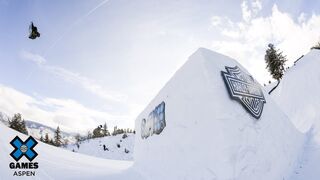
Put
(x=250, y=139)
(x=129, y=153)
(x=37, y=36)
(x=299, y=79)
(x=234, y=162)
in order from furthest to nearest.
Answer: (x=129, y=153) → (x=299, y=79) → (x=37, y=36) → (x=250, y=139) → (x=234, y=162)

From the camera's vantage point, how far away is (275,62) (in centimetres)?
4003

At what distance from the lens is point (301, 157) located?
848 centimetres

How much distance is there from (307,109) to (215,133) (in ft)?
32.2

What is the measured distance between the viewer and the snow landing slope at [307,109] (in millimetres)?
7672

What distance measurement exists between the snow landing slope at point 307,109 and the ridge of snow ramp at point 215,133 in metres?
0.42

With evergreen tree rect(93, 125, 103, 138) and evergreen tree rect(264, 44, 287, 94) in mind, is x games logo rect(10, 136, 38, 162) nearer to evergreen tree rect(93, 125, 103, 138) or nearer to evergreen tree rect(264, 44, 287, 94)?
evergreen tree rect(264, 44, 287, 94)

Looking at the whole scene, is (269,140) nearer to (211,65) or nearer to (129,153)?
(211,65)

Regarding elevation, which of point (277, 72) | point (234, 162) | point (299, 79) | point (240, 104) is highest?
point (277, 72)

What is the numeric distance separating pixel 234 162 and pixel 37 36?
39.3 feet

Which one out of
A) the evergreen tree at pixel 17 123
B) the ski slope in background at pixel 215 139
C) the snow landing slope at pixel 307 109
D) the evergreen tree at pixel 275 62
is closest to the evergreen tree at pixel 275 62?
the evergreen tree at pixel 275 62

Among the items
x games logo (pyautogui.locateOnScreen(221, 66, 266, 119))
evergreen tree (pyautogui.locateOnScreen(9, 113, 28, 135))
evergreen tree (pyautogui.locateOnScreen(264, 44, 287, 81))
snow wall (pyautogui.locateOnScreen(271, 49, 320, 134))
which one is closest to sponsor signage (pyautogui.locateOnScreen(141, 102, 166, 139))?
x games logo (pyautogui.locateOnScreen(221, 66, 266, 119))

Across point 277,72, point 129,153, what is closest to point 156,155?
point 277,72

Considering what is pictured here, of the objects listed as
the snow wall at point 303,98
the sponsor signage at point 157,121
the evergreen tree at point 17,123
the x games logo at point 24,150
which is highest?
the evergreen tree at point 17,123

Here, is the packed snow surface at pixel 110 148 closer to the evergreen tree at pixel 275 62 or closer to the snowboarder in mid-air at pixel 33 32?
the evergreen tree at pixel 275 62
